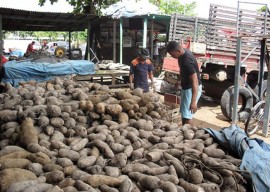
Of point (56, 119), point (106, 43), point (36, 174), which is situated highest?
point (106, 43)

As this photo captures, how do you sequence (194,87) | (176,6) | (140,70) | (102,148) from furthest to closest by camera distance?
1. (176,6)
2. (140,70)
3. (194,87)
4. (102,148)

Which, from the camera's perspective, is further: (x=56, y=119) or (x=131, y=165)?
(x=56, y=119)

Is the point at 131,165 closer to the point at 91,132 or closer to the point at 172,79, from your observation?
the point at 91,132

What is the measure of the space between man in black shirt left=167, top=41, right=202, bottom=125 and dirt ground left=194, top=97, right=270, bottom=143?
2.61m

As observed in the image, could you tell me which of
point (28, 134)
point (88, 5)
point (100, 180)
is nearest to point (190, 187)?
point (100, 180)

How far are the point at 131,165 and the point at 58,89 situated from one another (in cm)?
275

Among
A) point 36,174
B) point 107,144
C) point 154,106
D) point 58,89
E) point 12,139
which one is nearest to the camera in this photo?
point 36,174

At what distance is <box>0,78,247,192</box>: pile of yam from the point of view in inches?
113

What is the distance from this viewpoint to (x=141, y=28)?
1825cm

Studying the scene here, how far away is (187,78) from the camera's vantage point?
19.0 feet

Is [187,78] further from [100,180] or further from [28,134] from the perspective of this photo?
[100,180]

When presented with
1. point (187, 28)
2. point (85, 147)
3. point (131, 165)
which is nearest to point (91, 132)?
point (85, 147)

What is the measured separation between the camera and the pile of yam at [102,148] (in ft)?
9.42

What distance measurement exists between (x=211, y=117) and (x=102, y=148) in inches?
256
